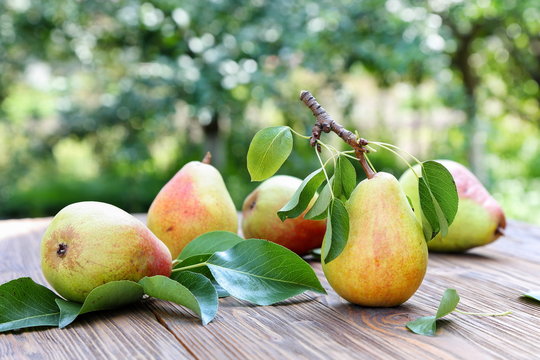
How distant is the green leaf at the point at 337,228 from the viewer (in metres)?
0.75

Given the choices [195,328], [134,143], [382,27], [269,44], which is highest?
[382,27]

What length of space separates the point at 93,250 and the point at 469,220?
74cm

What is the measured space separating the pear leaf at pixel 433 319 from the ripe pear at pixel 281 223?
0.40 metres

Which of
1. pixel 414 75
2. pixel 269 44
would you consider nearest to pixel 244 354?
pixel 269 44

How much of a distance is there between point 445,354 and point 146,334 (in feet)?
1.06

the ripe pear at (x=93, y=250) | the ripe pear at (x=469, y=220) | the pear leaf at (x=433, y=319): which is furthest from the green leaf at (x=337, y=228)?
the ripe pear at (x=469, y=220)

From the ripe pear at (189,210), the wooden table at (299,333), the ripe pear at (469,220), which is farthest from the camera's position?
the ripe pear at (469,220)

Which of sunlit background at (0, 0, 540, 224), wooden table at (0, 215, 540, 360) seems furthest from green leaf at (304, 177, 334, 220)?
sunlit background at (0, 0, 540, 224)

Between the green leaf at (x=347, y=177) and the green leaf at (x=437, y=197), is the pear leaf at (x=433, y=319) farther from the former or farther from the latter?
the green leaf at (x=347, y=177)

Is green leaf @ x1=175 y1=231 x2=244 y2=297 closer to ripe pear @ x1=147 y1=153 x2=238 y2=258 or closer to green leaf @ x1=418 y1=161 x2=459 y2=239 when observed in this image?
ripe pear @ x1=147 y1=153 x2=238 y2=258

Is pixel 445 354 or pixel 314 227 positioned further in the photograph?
pixel 314 227

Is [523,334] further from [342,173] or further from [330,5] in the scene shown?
[330,5]

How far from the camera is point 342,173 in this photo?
2.75 ft

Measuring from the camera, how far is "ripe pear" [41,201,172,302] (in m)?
0.77
